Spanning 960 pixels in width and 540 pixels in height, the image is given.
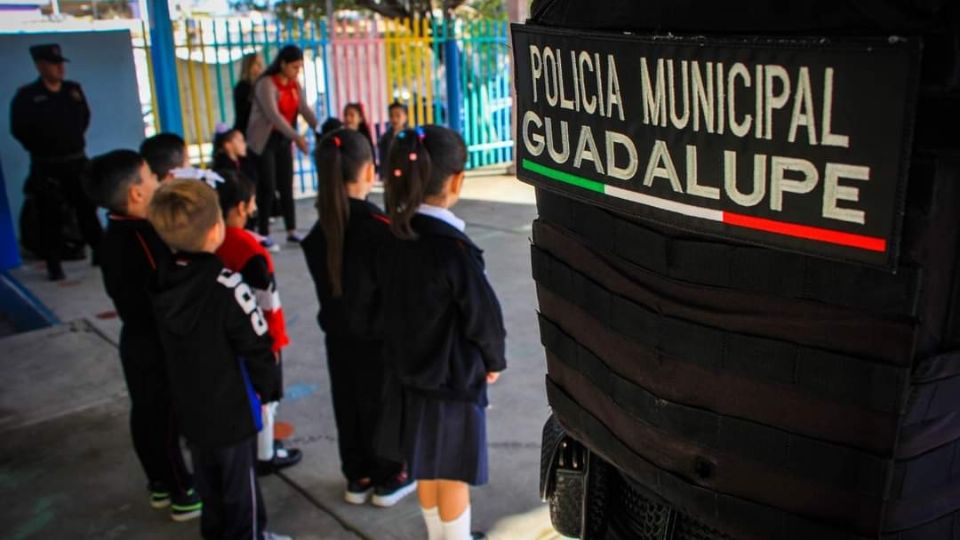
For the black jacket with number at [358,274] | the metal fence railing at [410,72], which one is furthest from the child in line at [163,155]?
the metal fence railing at [410,72]

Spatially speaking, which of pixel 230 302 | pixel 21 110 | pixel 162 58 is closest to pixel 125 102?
pixel 21 110

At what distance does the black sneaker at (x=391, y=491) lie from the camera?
3.33 meters

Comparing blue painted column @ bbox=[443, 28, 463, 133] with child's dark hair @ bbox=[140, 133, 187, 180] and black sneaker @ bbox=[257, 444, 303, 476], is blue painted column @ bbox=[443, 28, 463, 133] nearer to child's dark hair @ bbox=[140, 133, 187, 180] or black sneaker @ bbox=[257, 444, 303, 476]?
child's dark hair @ bbox=[140, 133, 187, 180]

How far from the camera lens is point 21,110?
20.8 ft

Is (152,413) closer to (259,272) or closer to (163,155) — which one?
(259,272)

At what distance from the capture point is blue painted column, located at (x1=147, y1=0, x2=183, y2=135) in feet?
17.3

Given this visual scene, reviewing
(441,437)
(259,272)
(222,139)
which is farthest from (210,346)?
(222,139)

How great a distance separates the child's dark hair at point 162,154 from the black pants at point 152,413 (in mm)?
1194

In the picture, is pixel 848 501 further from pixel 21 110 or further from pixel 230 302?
pixel 21 110

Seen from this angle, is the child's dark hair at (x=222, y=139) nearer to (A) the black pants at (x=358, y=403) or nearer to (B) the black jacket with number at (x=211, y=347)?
(A) the black pants at (x=358, y=403)

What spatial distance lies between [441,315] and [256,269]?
937 millimetres

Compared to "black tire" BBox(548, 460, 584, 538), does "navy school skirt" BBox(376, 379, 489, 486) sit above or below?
below

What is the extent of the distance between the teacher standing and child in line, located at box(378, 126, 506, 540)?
4.40 meters

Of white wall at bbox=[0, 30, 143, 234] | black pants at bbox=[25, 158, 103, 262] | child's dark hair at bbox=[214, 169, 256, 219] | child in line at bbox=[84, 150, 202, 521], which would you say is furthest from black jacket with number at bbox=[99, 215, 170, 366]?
white wall at bbox=[0, 30, 143, 234]
